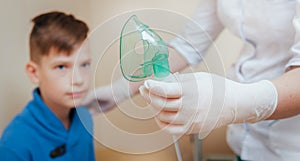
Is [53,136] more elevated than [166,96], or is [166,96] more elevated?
[166,96]

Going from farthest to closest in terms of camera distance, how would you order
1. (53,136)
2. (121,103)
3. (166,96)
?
1. (53,136)
2. (121,103)
3. (166,96)

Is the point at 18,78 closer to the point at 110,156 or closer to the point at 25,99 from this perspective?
the point at 25,99

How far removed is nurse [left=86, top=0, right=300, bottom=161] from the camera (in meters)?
0.69

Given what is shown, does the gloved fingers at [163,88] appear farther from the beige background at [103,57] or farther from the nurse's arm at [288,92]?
the nurse's arm at [288,92]

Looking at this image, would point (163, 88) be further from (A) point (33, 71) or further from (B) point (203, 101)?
(A) point (33, 71)

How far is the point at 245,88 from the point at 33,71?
0.75 m

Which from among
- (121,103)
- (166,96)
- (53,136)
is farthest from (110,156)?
(166,96)

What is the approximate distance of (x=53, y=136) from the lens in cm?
119

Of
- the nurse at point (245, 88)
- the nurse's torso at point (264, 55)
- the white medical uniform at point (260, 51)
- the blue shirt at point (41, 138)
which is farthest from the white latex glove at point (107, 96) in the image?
the nurse's torso at point (264, 55)

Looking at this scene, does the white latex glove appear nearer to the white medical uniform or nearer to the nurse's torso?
the white medical uniform

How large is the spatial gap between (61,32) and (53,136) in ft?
1.04

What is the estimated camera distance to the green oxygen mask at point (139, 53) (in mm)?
686

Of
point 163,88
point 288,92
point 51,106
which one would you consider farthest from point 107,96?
point 51,106

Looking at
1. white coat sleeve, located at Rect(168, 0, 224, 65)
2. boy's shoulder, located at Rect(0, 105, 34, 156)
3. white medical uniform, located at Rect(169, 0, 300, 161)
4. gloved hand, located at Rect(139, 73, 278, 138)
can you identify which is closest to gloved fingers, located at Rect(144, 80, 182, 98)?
gloved hand, located at Rect(139, 73, 278, 138)
